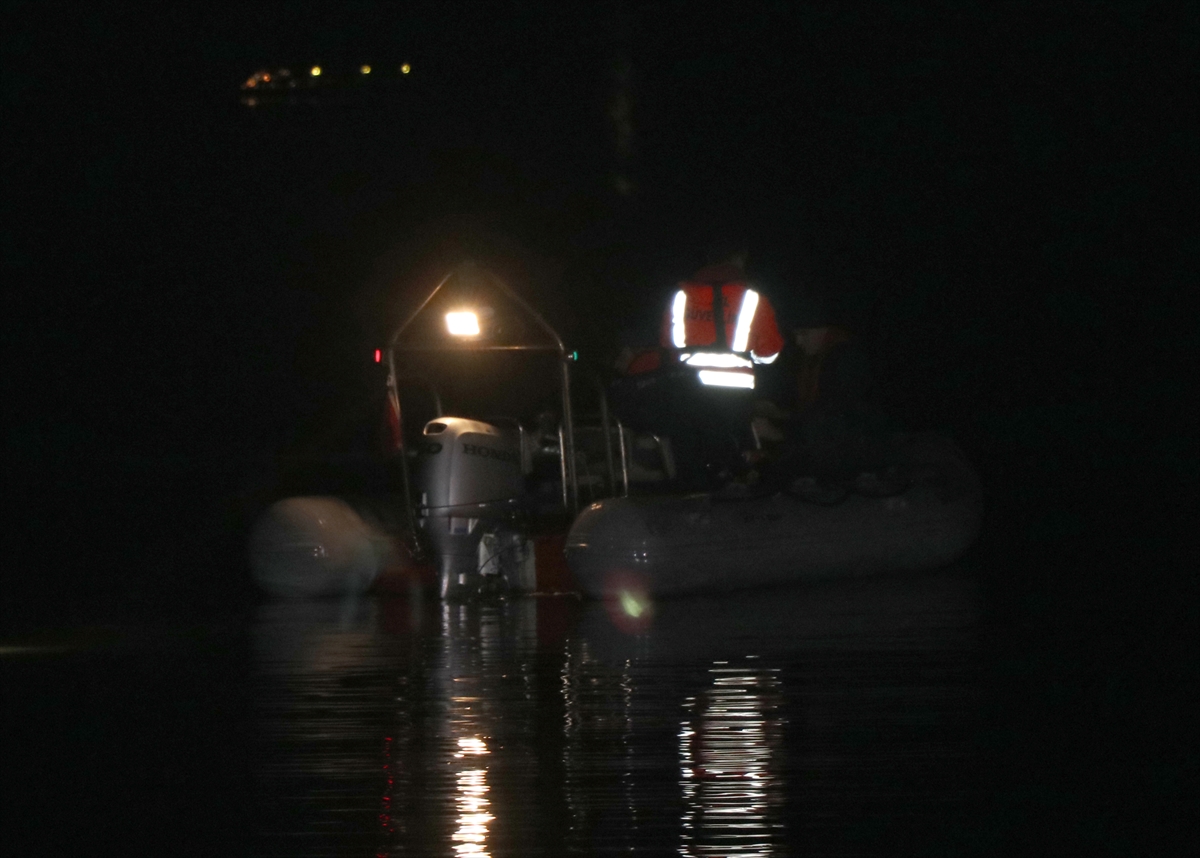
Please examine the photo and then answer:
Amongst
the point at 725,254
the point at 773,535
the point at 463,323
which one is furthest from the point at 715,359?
the point at 463,323

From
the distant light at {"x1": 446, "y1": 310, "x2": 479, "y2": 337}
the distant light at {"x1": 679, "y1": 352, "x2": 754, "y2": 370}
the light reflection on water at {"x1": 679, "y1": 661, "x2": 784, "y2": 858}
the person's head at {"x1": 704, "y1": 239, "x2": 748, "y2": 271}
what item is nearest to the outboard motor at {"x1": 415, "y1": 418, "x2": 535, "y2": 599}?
the distant light at {"x1": 446, "y1": 310, "x2": 479, "y2": 337}

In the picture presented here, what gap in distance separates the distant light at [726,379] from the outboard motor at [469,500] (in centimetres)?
100

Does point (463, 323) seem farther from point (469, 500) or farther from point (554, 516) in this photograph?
point (554, 516)

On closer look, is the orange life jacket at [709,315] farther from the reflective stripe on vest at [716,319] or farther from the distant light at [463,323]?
the distant light at [463,323]

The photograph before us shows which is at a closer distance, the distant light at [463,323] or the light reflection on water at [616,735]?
the light reflection on water at [616,735]

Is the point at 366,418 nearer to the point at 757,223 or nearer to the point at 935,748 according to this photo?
the point at 757,223

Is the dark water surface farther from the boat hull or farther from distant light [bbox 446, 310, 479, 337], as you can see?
distant light [bbox 446, 310, 479, 337]

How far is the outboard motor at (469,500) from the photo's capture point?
310 inches

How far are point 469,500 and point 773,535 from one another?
1.56 meters

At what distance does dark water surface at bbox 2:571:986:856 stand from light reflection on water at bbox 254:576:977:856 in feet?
0.03

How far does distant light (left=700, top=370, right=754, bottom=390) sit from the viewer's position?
8461 mm

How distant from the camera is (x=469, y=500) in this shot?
788 centimetres

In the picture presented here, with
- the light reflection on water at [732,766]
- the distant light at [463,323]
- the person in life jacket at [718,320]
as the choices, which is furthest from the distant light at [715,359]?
the light reflection on water at [732,766]

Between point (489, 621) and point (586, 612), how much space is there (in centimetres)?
54
